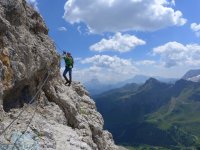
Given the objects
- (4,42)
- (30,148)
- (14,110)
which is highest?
(4,42)

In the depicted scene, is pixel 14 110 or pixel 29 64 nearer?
pixel 14 110

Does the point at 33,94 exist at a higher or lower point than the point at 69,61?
lower

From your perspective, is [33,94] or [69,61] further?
[69,61]

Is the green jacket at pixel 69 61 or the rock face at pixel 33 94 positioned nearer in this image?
the rock face at pixel 33 94

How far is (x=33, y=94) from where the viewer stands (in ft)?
105

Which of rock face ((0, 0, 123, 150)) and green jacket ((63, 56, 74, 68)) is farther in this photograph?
green jacket ((63, 56, 74, 68))

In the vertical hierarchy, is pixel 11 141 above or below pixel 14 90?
below

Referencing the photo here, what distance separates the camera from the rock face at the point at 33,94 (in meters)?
25.7

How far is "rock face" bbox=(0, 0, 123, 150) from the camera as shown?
25.7 metres

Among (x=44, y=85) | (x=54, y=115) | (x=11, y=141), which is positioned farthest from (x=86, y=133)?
(x=11, y=141)

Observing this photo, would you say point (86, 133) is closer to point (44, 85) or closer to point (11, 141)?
point (44, 85)

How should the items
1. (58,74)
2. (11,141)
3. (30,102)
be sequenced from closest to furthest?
(11,141), (30,102), (58,74)

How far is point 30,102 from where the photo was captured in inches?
1145

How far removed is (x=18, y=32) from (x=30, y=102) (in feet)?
20.4
